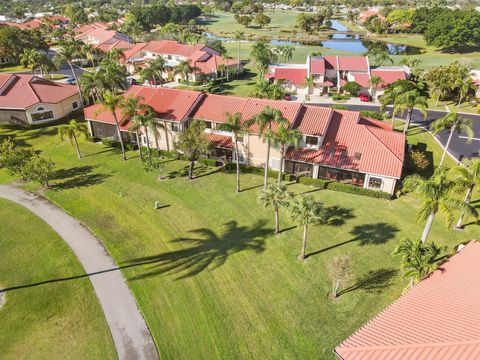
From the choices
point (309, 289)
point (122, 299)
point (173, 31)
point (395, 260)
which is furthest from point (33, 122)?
point (173, 31)

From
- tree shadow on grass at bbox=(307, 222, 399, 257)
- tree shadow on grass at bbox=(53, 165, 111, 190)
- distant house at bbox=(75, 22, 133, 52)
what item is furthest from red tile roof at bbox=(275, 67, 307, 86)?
distant house at bbox=(75, 22, 133, 52)

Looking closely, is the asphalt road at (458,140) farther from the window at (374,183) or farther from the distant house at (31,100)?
the distant house at (31,100)

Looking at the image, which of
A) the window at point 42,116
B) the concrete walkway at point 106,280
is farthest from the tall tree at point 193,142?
the window at point 42,116

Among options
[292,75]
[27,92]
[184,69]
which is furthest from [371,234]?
[27,92]

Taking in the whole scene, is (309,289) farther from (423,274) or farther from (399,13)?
(399,13)

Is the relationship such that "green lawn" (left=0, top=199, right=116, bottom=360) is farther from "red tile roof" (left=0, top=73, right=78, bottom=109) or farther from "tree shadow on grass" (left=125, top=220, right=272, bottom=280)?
"red tile roof" (left=0, top=73, right=78, bottom=109)

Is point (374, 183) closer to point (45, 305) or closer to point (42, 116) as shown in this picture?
point (45, 305)
